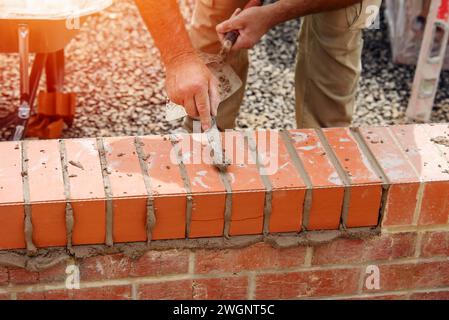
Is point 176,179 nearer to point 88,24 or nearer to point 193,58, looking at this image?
point 193,58

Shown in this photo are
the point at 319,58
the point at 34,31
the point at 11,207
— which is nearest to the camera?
the point at 11,207

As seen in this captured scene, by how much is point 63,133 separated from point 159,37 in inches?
52.0

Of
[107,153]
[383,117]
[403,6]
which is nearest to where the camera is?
[107,153]

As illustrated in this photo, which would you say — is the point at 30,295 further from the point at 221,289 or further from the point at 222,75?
the point at 222,75

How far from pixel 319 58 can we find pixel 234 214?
137 centimetres

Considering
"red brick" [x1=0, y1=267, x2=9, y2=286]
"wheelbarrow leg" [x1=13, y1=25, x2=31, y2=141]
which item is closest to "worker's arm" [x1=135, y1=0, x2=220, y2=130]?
"red brick" [x1=0, y1=267, x2=9, y2=286]

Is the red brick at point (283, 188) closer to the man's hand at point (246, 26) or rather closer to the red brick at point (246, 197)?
the red brick at point (246, 197)

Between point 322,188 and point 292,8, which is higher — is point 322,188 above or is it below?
below

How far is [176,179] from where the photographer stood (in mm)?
2020

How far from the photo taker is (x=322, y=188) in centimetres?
203

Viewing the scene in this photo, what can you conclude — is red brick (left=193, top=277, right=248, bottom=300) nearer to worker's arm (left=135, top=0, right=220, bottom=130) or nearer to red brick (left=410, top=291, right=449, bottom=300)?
worker's arm (left=135, top=0, right=220, bottom=130)

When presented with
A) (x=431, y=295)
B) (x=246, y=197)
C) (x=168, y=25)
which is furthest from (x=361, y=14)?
(x=246, y=197)

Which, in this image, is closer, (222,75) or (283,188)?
Result: (283,188)
